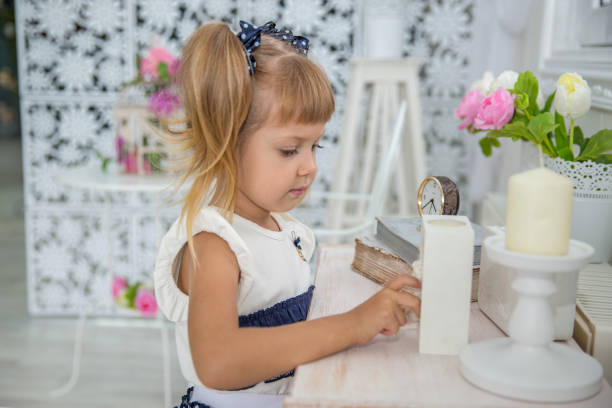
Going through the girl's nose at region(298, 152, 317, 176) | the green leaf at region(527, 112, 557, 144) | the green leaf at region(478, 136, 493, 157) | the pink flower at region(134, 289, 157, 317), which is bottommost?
the pink flower at region(134, 289, 157, 317)

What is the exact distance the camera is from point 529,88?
1.09 meters

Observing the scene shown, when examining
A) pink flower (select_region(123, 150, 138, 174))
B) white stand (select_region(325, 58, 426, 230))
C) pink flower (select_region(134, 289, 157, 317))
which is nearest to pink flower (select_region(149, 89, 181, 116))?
pink flower (select_region(123, 150, 138, 174))

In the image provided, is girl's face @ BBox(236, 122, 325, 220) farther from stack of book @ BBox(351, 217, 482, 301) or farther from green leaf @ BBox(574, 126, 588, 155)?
green leaf @ BBox(574, 126, 588, 155)

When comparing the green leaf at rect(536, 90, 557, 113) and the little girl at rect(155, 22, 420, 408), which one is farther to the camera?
the green leaf at rect(536, 90, 557, 113)

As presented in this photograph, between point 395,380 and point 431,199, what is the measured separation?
40 cm

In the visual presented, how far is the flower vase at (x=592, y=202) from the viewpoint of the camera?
104 cm

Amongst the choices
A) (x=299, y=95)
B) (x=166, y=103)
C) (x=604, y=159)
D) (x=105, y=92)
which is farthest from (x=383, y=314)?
(x=105, y=92)

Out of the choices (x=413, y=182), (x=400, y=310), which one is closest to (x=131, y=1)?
(x=413, y=182)

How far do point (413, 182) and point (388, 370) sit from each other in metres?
1.86

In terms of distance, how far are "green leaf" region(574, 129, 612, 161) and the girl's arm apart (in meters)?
0.48

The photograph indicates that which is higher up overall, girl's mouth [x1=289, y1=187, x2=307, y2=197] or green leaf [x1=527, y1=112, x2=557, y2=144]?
green leaf [x1=527, y1=112, x2=557, y2=144]

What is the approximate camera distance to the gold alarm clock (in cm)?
94

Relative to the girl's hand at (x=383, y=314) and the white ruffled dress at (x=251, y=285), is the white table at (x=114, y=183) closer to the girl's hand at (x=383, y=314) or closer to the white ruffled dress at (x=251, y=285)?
the white ruffled dress at (x=251, y=285)

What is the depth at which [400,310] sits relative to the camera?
781mm
